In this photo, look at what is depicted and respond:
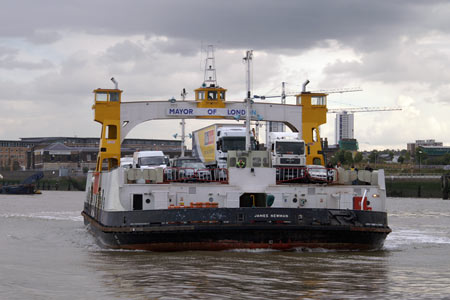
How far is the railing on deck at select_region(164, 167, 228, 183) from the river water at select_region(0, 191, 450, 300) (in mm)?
3414

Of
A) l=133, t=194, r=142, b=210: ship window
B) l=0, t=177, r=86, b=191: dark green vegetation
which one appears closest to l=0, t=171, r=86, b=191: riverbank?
l=0, t=177, r=86, b=191: dark green vegetation

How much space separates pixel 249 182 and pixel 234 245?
2848 millimetres

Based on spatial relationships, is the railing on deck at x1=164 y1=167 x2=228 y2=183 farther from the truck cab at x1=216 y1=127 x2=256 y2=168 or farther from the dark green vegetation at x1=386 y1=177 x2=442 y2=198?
the dark green vegetation at x1=386 y1=177 x2=442 y2=198

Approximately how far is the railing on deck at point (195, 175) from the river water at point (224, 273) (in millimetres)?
3414

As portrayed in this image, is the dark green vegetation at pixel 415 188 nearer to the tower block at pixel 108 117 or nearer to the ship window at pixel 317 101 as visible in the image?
the ship window at pixel 317 101

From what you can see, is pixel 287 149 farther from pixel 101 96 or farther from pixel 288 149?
pixel 101 96

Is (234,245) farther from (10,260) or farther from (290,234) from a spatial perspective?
(10,260)

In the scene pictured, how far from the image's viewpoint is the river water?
672 inches

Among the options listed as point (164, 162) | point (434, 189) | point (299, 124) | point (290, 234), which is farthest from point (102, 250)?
point (434, 189)

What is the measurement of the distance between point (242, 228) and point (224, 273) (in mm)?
4387

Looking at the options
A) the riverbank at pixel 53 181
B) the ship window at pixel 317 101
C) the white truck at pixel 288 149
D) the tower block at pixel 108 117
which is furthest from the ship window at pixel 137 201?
the riverbank at pixel 53 181

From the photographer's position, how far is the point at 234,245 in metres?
24.7

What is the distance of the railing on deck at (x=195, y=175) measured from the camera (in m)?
27.0

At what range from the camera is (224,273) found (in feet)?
65.9
